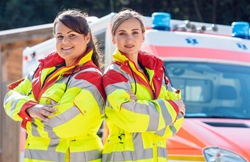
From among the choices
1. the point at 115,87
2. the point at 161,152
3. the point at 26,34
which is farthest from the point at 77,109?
the point at 26,34

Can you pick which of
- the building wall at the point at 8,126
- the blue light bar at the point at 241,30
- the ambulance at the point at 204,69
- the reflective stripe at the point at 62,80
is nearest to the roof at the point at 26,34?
the building wall at the point at 8,126

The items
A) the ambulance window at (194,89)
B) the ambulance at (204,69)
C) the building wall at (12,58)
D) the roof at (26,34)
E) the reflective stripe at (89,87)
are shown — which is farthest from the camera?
the building wall at (12,58)

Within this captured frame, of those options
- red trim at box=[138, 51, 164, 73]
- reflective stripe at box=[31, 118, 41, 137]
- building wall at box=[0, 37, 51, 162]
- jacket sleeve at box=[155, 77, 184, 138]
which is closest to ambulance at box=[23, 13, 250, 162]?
jacket sleeve at box=[155, 77, 184, 138]

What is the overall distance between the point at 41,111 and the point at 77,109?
239 mm

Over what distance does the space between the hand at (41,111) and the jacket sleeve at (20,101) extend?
47 millimetres

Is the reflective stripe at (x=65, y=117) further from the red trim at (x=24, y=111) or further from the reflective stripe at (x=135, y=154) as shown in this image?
the reflective stripe at (x=135, y=154)

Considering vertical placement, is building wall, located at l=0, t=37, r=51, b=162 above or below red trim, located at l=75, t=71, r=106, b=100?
below

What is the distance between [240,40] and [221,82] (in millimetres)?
685

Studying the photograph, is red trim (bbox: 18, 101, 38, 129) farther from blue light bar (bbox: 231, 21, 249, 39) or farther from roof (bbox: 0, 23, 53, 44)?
roof (bbox: 0, 23, 53, 44)

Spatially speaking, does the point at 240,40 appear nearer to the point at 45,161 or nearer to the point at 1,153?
the point at 45,161

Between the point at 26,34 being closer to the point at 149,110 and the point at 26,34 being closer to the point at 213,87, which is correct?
the point at 213,87

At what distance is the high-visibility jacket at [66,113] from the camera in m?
2.44

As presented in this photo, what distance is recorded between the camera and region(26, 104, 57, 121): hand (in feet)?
7.97

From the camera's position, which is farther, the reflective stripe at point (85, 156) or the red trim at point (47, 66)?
the red trim at point (47, 66)
